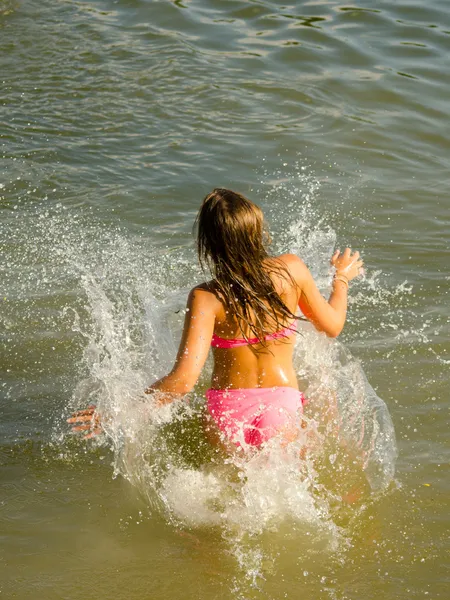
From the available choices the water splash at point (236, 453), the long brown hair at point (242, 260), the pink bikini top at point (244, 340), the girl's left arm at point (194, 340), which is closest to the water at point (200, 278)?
the water splash at point (236, 453)

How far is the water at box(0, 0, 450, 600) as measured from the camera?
3828 mm

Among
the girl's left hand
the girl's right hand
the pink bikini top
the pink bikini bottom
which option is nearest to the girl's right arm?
the girl's right hand

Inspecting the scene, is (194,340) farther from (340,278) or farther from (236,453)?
(340,278)

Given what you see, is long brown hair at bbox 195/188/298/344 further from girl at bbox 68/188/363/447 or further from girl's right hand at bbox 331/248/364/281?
girl's right hand at bbox 331/248/364/281

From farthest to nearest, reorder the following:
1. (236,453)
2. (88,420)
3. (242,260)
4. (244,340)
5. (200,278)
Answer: (200,278) → (88,420) → (236,453) → (244,340) → (242,260)

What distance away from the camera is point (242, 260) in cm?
371

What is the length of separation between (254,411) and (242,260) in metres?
0.71

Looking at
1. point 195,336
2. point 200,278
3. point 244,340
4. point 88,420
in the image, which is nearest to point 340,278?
point 244,340

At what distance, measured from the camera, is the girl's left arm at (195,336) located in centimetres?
375

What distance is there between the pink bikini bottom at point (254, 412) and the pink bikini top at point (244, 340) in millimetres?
220

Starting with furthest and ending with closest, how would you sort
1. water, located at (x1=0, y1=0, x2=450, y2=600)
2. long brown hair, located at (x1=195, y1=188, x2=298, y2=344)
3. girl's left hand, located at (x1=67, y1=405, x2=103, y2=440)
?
girl's left hand, located at (x1=67, y1=405, x2=103, y2=440) < water, located at (x1=0, y1=0, x2=450, y2=600) < long brown hair, located at (x1=195, y1=188, x2=298, y2=344)

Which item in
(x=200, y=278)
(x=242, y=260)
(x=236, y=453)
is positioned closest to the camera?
(x=242, y=260)

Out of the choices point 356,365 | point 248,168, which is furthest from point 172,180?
point 356,365

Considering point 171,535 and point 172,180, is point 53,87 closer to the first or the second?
point 172,180
